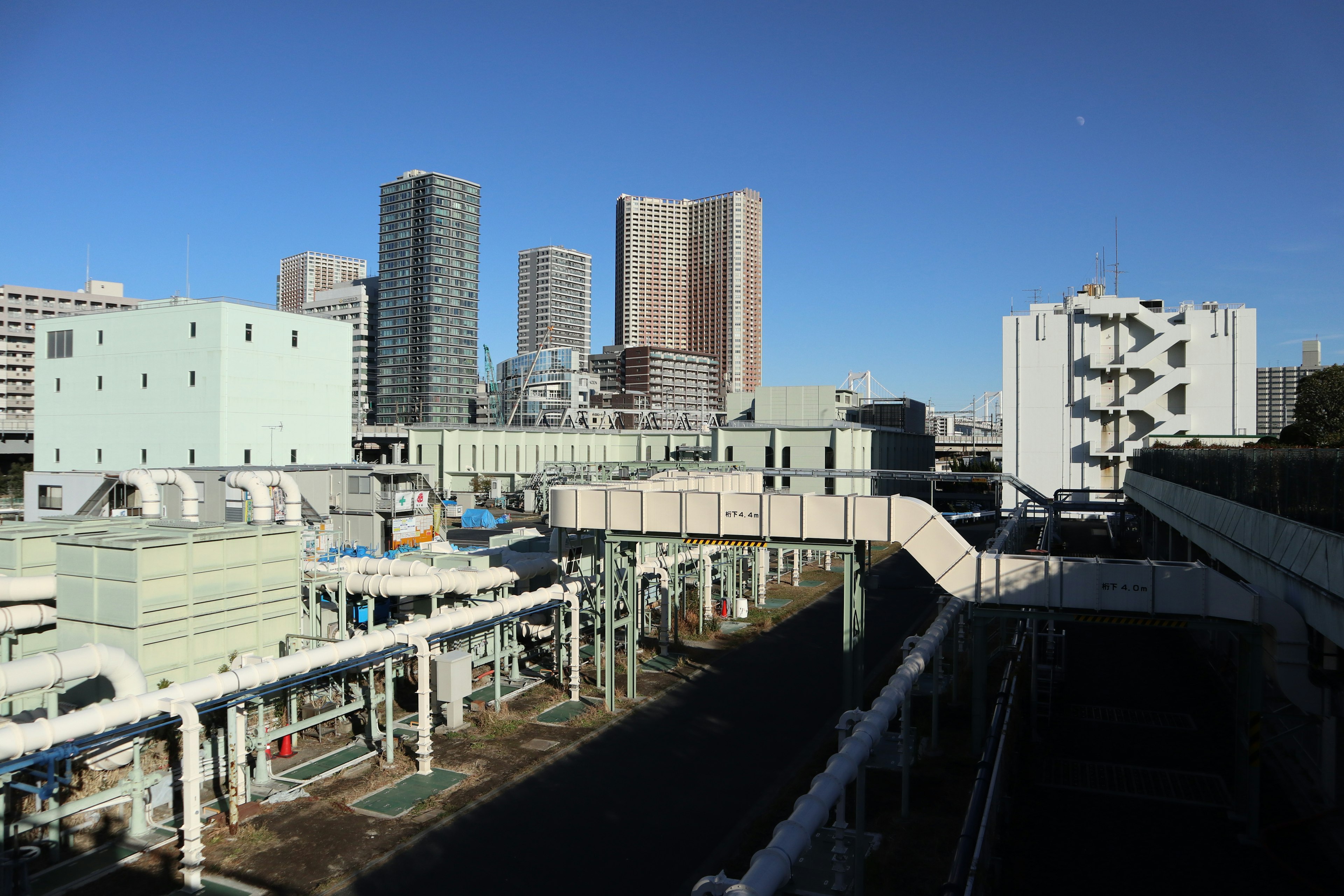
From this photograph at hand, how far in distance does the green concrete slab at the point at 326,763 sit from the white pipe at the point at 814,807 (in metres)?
10.00

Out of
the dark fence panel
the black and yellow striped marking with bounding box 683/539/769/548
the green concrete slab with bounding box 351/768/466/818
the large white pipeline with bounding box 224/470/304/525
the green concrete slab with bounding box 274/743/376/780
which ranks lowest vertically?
the green concrete slab with bounding box 351/768/466/818

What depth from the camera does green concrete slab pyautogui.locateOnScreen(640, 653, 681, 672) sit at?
25.8 m

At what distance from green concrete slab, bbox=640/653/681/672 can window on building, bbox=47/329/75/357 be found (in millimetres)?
47682

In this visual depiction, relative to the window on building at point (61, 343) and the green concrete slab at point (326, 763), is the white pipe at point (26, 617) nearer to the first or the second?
the green concrete slab at point (326, 763)

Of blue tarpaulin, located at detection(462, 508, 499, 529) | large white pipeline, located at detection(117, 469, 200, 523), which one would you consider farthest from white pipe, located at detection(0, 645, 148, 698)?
blue tarpaulin, located at detection(462, 508, 499, 529)

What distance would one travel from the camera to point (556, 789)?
16.7 m

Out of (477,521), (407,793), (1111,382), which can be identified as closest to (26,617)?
(407,793)

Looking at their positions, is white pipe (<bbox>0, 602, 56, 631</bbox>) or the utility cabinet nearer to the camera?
the utility cabinet

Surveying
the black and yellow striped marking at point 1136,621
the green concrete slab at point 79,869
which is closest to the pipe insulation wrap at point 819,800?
the black and yellow striped marking at point 1136,621

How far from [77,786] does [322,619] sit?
25.1 ft

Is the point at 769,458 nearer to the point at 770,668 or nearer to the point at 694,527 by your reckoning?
the point at 770,668

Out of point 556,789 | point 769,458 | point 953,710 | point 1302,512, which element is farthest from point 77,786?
point 769,458

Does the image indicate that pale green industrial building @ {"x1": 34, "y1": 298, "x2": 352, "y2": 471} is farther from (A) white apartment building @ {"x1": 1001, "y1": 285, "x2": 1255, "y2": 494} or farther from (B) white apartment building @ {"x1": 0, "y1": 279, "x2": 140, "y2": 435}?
(B) white apartment building @ {"x1": 0, "y1": 279, "x2": 140, "y2": 435}

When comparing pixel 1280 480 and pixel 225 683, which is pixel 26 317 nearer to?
pixel 225 683
